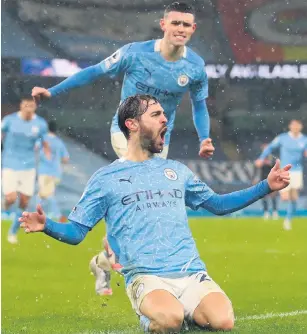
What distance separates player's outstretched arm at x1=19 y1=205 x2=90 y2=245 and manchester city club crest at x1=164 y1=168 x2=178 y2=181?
1.66 ft

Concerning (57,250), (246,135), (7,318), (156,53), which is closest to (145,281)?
(7,318)

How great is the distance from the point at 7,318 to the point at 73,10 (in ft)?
70.1

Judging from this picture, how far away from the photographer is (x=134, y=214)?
527 centimetres

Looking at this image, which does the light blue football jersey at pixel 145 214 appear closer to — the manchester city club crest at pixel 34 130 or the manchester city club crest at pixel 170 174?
the manchester city club crest at pixel 170 174

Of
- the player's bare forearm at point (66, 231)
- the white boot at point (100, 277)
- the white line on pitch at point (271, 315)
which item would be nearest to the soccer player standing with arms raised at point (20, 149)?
the white boot at point (100, 277)

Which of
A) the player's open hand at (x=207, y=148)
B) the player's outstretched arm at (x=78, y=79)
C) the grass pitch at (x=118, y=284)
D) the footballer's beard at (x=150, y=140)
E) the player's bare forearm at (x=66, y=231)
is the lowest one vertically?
the grass pitch at (x=118, y=284)

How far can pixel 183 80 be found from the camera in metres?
7.12

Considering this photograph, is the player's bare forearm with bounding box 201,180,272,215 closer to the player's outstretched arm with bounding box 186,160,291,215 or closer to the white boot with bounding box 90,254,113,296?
the player's outstretched arm with bounding box 186,160,291,215

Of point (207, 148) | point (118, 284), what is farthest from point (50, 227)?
point (118, 284)

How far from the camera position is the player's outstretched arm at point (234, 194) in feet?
17.1

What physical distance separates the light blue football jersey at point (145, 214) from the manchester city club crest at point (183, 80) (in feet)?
5.65

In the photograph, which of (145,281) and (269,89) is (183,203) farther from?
(269,89)

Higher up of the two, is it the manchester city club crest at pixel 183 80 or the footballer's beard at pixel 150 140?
the manchester city club crest at pixel 183 80

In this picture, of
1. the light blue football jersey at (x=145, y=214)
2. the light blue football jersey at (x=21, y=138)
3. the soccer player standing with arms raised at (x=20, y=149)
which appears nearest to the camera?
the light blue football jersey at (x=145, y=214)
